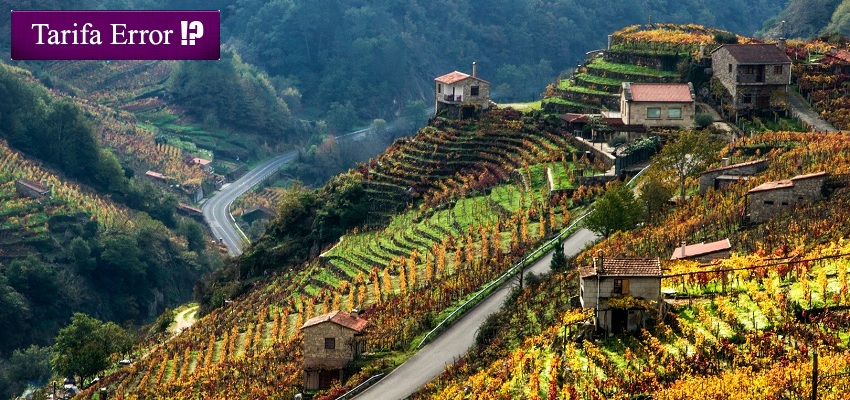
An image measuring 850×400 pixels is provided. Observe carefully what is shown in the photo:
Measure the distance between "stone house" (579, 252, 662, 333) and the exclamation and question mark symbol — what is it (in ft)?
63.2

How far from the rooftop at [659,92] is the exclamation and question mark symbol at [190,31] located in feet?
95.5

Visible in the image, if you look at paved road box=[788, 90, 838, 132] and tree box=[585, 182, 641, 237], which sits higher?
paved road box=[788, 90, 838, 132]

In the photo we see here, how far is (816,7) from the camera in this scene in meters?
147

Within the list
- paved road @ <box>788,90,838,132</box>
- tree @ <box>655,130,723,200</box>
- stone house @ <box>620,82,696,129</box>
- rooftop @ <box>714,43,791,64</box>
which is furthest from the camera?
rooftop @ <box>714,43,791,64</box>

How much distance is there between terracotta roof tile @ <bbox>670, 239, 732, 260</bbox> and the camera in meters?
51.5

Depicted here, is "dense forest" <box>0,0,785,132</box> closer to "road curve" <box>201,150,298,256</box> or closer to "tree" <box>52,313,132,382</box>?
"road curve" <box>201,150,298,256</box>

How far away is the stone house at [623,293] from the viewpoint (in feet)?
141

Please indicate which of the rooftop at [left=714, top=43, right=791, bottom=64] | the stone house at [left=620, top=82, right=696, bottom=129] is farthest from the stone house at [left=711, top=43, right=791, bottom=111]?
the stone house at [left=620, top=82, right=696, bottom=129]

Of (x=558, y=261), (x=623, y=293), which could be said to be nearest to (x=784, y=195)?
(x=558, y=261)

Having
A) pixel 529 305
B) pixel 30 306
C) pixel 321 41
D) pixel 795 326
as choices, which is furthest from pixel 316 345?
pixel 321 41

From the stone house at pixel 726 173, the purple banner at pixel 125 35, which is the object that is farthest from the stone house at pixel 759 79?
the purple banner at pixel 125 35

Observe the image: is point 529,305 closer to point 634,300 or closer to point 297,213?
point 634,300

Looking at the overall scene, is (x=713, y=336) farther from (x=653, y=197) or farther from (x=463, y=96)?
(x=463, y=96)

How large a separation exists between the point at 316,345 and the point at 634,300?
1479cm
